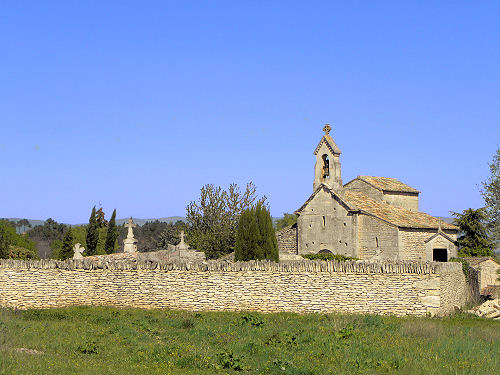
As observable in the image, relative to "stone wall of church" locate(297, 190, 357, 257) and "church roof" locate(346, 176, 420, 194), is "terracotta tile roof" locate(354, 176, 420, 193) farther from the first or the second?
"stone wall of church" locate(297, 190, 357, 257)

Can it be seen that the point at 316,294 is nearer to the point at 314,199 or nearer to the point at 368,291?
the point at 368,291

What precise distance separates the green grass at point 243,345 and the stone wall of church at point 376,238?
13.9 meters

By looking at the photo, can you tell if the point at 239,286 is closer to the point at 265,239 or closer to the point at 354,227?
the point at 265,239

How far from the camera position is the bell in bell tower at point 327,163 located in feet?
114

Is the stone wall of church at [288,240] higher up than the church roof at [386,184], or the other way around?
the church roof at [386,184]

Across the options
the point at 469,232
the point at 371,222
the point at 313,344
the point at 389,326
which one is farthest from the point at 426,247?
the point at 313,344

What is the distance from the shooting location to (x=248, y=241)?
2825cm

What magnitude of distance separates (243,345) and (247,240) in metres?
14.8

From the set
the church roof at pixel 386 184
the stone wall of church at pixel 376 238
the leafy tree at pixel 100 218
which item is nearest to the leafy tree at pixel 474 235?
the church roof at pixel 386 184

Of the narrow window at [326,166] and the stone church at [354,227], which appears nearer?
the stone church at [354,227]

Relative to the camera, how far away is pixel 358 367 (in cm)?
1158

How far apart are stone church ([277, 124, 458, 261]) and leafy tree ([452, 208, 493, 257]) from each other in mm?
762

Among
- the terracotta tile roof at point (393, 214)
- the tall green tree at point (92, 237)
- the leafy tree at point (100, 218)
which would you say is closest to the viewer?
the terracotta tile roof at point (393, 214)

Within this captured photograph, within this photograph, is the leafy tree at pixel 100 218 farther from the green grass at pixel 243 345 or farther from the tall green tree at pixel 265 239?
the green grass at pixel 243 345
